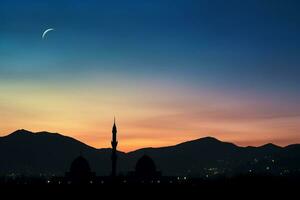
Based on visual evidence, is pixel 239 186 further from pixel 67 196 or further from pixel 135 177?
pixel 67 196

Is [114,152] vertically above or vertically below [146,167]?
above

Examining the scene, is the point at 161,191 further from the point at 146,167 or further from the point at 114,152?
the point at 146,167

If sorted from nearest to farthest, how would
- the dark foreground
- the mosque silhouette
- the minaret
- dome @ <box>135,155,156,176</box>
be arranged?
the dark foreground
the minaret
the mosque silhouette
dome @ <box>135,155,156,176</box>

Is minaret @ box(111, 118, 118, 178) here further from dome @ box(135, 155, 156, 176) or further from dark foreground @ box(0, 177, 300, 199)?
dome @ box(135, 155, 156, 176)

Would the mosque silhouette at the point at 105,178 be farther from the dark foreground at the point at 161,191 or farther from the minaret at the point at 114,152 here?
the dark foreground at the point at 161,191

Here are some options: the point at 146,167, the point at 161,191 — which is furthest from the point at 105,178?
the point at 161,191

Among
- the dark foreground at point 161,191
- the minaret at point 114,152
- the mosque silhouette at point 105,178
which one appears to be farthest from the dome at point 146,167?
the minaret at point 114,152

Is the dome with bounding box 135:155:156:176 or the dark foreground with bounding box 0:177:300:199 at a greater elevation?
the dome with bounding box 135:155:156:176

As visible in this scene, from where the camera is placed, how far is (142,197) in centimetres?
10075

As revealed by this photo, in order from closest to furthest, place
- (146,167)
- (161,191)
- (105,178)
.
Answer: (161,191) < (146,167) < (105,178)

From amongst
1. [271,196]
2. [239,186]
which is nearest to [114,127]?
[239,186]

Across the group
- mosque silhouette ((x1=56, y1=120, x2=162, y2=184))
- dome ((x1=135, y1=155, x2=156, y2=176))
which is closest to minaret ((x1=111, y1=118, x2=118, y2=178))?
mosque silhouette ((x1=56, y1=120, x2=162, y2=184))

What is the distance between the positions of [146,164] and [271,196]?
47436mm

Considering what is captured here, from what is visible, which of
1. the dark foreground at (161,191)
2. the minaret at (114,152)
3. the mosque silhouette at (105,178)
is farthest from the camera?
the mosque silhouette at (105,178)
